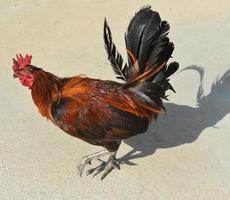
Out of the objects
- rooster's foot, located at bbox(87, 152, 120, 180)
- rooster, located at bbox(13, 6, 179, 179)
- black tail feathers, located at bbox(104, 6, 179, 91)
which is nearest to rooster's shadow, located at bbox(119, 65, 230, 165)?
rooster's foot, located at bbox(87, 152, 120, 180)

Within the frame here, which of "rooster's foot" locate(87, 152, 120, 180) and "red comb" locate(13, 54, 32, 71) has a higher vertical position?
"red comb" locate(13, 54, 32, 71)

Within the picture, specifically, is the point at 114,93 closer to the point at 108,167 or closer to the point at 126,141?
the point at 108,167

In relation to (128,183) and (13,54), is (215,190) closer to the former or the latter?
(128,183)

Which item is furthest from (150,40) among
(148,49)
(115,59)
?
(115,59)

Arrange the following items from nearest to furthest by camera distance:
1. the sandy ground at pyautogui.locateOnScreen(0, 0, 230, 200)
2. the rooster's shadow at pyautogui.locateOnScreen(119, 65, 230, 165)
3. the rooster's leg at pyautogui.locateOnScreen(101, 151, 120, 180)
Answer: the sandy ground at pyautogui.locateOnScreen(0, 0, 230, 200) < the rooster's leg at pyautogui.locateOnScreen(101, 151, 120, 180) < the rooster's shadow at pyautogui.locateOnScreen(119, 65, 230, 165)

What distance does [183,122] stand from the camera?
5215mm

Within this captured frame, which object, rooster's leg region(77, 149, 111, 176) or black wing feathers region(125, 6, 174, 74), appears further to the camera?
rooster's leg region(77, 149, 111, 176)

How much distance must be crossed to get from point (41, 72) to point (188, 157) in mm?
1651

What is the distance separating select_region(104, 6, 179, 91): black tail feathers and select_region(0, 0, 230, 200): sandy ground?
0.83m

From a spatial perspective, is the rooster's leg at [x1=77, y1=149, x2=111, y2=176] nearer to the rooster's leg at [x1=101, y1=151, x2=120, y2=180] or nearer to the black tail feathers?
the rooster's leg at [x1=101, y1=151, x2=120, y2=180]

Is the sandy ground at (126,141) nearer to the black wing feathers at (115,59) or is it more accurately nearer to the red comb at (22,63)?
the black wing feathers at (115,59)

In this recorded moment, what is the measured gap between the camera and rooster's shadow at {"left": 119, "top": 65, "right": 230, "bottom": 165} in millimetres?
4922

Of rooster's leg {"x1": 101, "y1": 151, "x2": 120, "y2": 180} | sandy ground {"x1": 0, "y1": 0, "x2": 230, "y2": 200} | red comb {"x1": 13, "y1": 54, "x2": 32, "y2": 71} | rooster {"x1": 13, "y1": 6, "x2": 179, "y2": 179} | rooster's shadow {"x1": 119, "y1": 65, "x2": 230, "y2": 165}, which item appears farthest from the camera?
rooster's shadow {"x1": 119, "y1": 65, "x2": 230, "y2": 165}

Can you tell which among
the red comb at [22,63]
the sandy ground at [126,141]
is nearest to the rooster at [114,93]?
the red comb at [22,63]
